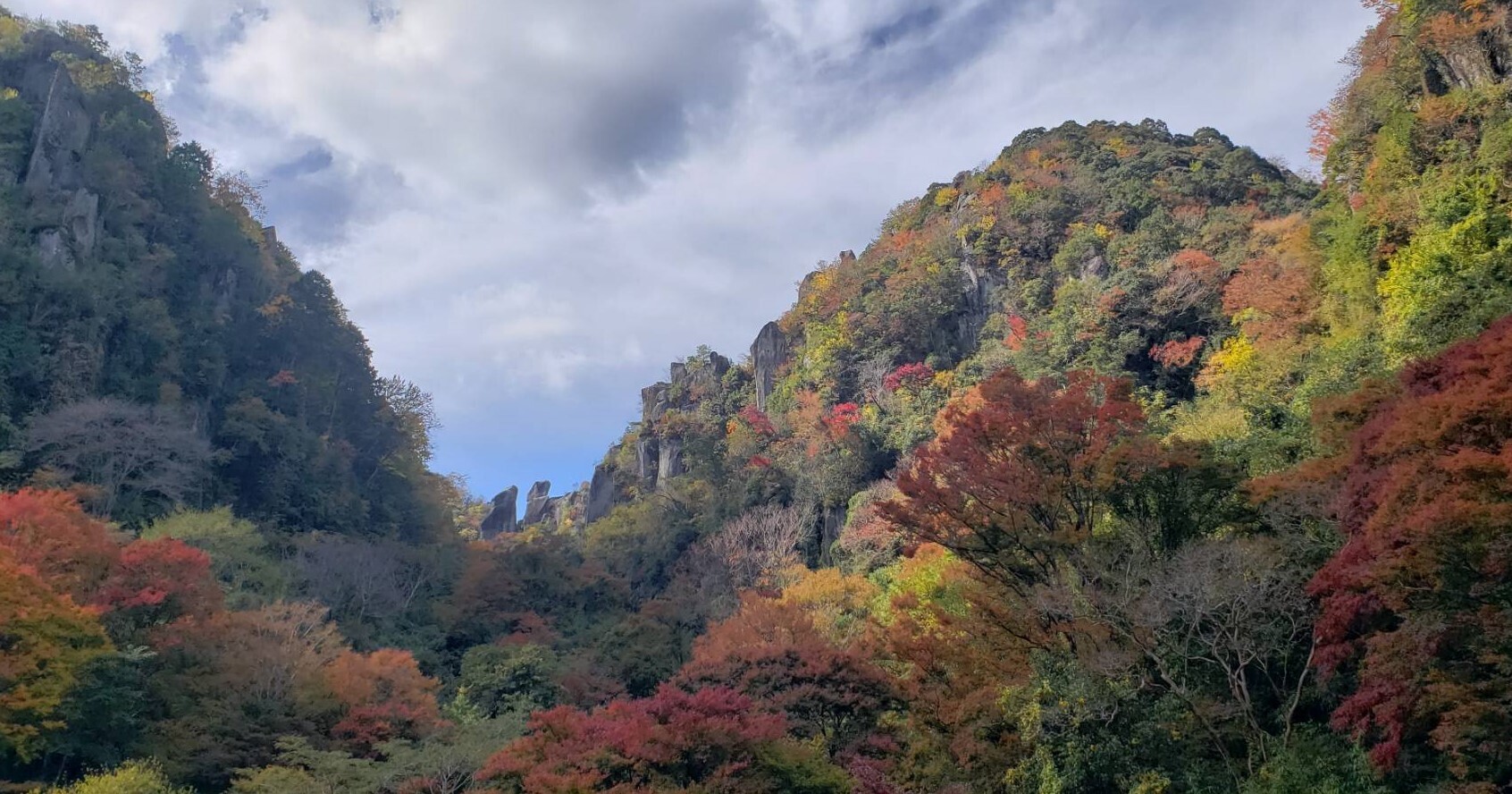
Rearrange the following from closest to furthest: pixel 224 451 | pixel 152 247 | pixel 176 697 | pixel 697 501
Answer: pixel 176 697
pixel 224 451
pixel 152 247
pixel 697 501

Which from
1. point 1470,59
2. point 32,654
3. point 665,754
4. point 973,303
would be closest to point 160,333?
point 32,654

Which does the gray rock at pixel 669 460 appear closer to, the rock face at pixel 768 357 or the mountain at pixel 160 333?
the rock face at pixel 768 357

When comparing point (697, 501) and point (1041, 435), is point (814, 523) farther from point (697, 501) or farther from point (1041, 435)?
point (1041, 435)

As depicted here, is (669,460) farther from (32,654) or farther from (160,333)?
(32,654)

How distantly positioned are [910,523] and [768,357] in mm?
33525

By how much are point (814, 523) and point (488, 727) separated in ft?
63.2

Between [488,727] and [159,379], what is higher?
[159,379]

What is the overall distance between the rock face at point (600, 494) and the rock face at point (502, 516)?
25.7 metres

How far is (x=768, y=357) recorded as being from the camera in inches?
1971

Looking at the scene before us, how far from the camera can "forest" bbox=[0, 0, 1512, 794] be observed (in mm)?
12344

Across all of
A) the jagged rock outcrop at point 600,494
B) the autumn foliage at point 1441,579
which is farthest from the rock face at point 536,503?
the autumn foliage at point 1441,579

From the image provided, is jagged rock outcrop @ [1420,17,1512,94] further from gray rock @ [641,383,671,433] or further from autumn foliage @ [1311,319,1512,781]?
gray rock @ [641,383,671,433]

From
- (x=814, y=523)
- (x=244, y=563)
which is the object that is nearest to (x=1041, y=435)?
(x=814, y=523)

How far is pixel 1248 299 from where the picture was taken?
2545 centimetres
